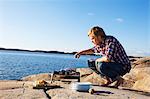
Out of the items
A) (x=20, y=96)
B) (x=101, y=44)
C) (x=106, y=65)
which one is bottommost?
(x=20, y=96)

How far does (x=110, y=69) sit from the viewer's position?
9336 millimetres

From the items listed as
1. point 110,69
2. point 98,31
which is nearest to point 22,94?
point 110,69

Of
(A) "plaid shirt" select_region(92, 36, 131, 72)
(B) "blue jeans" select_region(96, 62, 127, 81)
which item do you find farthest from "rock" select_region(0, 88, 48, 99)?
(A) "plaid shirt" select_region(92, 36, 131, 72)

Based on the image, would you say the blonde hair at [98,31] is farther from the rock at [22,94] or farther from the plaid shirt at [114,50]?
the rock at [22,94]

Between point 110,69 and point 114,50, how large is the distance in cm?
55

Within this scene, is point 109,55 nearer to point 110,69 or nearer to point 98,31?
point 110,69

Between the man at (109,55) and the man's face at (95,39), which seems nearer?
the man at (109,55)

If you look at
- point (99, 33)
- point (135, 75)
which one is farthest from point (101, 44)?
point (135, 75)

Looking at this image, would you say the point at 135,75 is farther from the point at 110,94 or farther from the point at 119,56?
the point at 110,94

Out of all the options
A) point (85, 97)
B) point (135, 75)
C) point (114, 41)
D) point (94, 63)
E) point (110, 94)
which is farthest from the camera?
point (135, 75)

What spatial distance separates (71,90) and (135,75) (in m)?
6.32

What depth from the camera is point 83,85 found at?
321 inches

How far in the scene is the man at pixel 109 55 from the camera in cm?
923

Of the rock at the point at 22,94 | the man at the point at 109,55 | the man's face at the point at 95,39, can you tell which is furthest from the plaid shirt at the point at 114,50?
the rock at the point at 22,94
